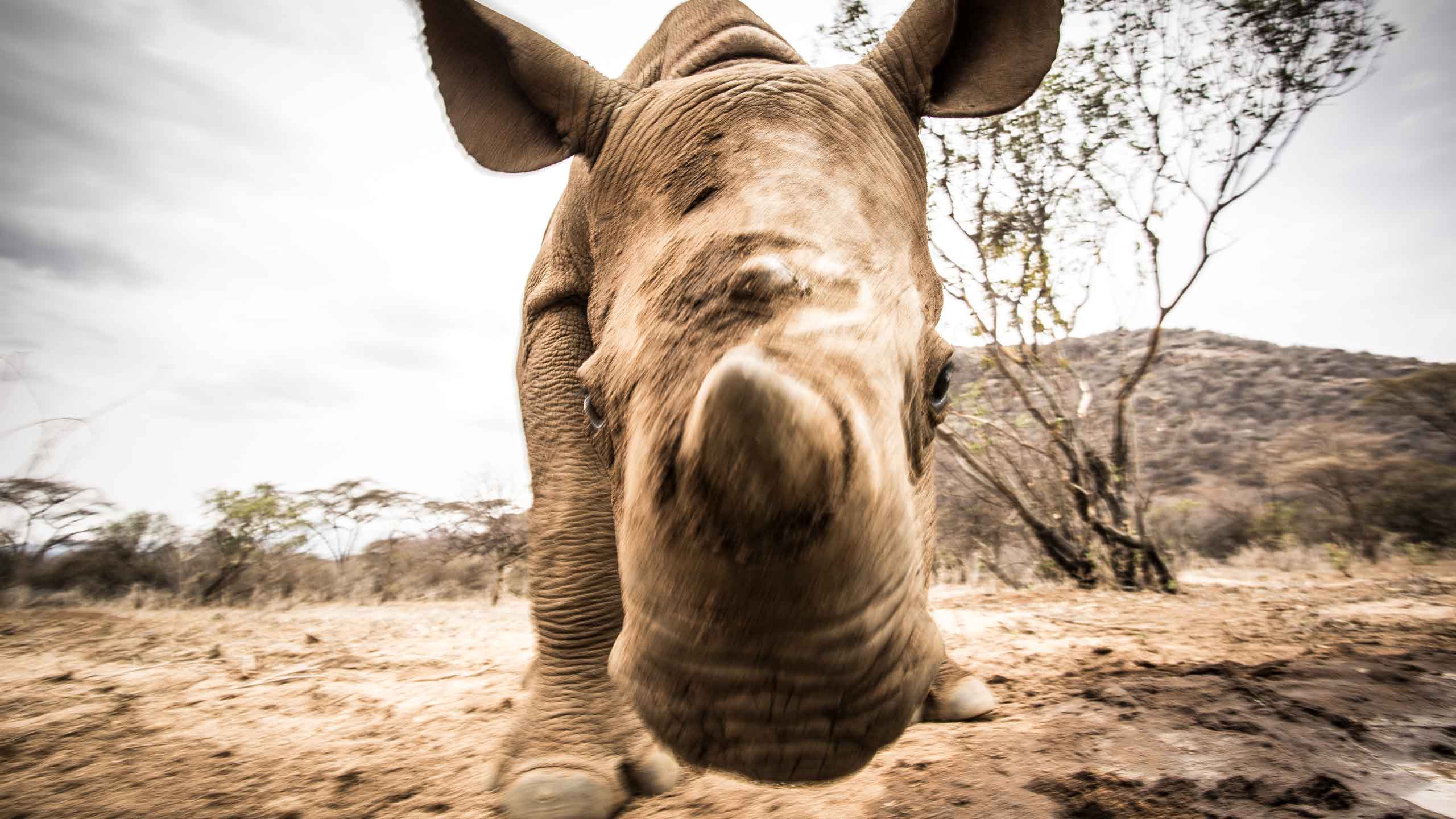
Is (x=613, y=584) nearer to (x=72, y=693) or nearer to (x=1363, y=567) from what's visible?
(x=72, y=693)

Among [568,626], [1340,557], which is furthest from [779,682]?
[1340,557]

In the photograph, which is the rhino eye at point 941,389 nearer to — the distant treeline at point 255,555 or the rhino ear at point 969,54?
the rhino ear at point 969,54

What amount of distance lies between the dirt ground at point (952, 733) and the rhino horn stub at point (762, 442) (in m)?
1.45

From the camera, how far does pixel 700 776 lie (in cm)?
227

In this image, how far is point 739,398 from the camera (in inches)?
28.8

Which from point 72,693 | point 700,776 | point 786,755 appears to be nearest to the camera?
point 786,755

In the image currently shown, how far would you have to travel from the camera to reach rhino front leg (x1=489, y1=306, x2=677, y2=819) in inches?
81.9

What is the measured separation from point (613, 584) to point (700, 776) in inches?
31.6

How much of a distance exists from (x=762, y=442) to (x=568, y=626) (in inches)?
80.6

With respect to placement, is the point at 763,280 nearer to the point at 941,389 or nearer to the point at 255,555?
the point at 941,389

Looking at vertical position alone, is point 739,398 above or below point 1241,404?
below

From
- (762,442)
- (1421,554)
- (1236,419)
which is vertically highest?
(1236,419)

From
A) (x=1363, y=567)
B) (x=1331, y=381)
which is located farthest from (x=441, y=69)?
(x=1331, y=381)

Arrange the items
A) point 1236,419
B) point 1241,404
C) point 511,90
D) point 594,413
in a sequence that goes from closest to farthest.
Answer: point 594,413, point 511,90, point 1236,419, point 1241,404
